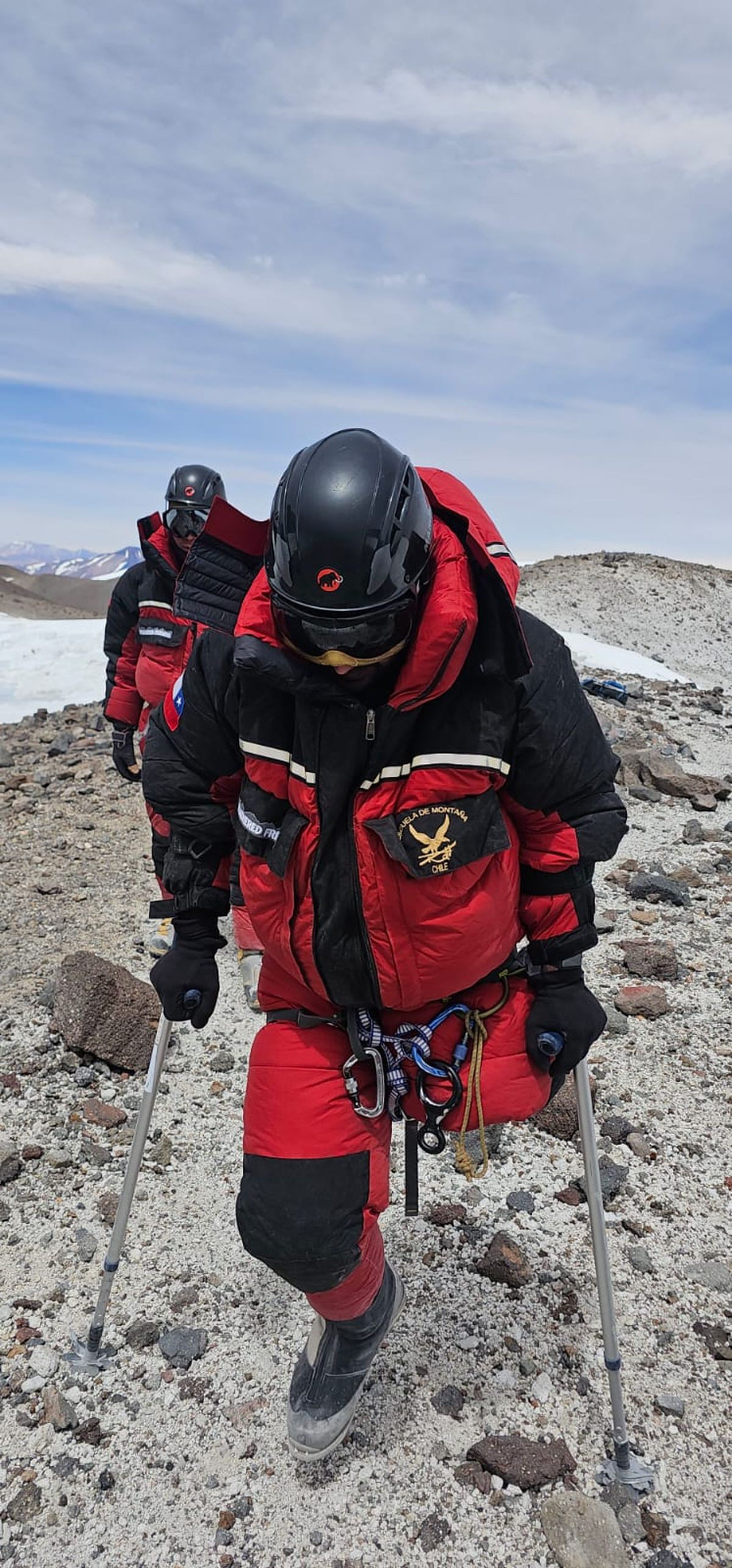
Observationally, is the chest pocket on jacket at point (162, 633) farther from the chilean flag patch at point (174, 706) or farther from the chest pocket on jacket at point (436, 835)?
the chest pocket on jacket at point (436, 835)

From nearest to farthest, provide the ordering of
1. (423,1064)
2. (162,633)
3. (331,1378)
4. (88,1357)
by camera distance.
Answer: (423,1064) < (331,1378) < (88,1357) < (162,633)

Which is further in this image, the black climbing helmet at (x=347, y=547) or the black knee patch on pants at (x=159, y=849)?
the black knee patch on pants at (x=159, y=849)

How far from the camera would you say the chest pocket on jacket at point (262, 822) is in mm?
2500

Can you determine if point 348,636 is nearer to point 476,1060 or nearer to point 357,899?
point 357,899

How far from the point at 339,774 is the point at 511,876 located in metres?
0.58

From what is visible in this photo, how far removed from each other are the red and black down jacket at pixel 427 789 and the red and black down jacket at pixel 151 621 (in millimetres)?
3358

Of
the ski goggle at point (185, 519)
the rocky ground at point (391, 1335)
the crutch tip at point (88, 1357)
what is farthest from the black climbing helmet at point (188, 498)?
the crutch tip at point (88, 1357)

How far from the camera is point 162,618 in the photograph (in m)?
6.07

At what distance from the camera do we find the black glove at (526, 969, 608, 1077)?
275 cm

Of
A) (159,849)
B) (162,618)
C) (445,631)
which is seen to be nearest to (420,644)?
(445,631)

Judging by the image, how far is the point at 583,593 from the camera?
28.2 m

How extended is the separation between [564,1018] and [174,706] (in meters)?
1.47

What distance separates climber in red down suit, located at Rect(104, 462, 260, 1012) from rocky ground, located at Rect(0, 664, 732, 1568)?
812 millimetres

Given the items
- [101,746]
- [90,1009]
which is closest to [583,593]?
[101,746]
